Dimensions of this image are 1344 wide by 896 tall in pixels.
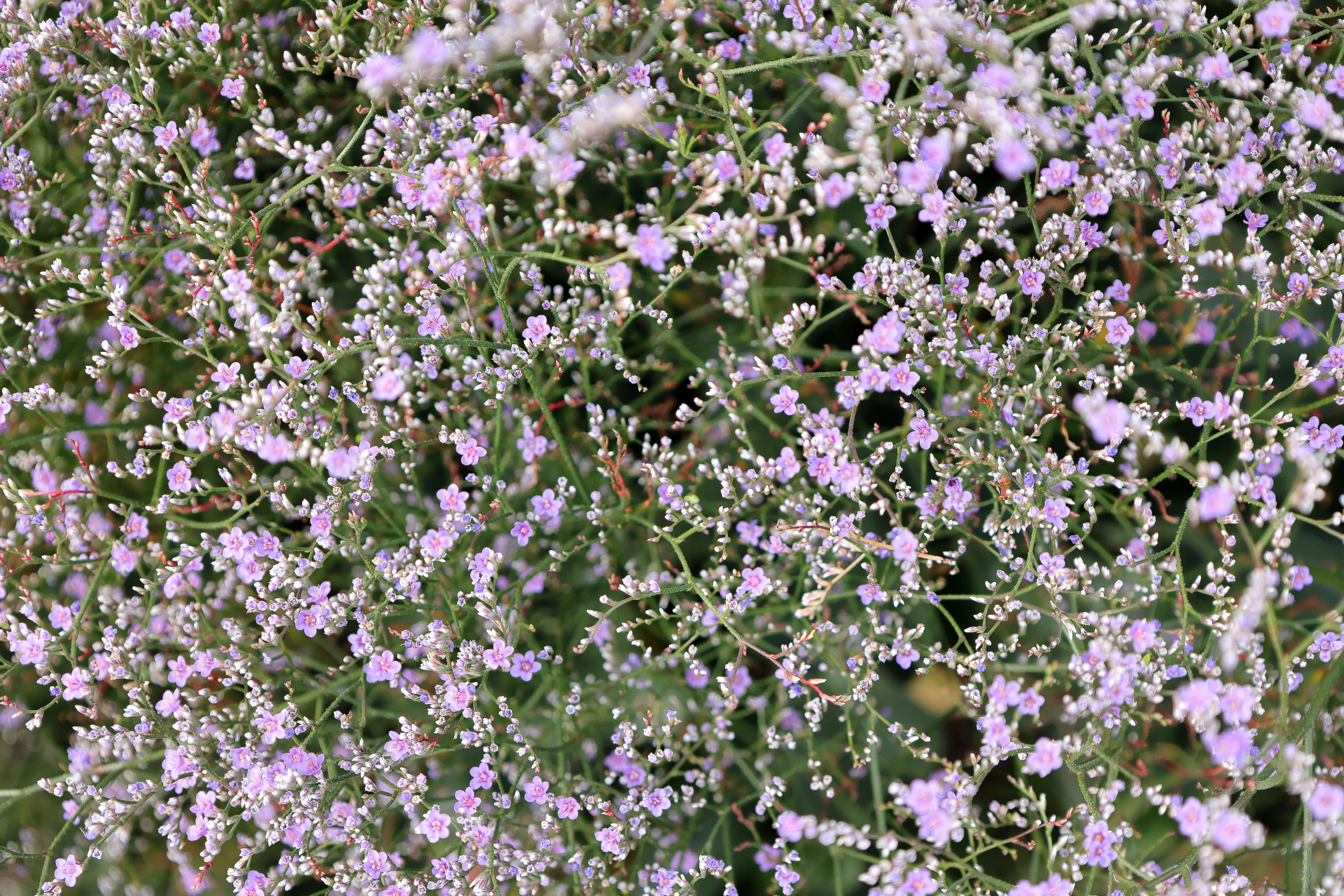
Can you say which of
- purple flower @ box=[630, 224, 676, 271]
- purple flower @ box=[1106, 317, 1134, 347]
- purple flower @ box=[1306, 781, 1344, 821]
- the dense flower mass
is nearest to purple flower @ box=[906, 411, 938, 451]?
the dense flower mass

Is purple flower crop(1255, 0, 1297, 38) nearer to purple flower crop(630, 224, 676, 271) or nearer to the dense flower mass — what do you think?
the dense flower mass

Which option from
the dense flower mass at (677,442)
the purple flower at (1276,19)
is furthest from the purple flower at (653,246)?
the purple flower at (1276,19)

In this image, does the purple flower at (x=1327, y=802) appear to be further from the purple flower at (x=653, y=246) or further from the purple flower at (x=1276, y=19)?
the purple flower at (x=653, y=246)

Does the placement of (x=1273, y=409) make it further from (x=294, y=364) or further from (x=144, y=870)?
(x=144, y=870)

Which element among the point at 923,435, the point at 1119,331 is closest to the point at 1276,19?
the point at 1119,331

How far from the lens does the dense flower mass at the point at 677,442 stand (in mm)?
1933

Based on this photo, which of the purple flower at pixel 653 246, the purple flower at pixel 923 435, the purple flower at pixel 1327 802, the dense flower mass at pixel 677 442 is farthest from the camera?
the purple flower at pixel 923 435

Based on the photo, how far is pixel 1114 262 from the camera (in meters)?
2.73

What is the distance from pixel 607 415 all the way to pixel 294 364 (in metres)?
0.78

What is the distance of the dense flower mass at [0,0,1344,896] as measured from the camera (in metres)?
1.93

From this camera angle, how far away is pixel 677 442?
278 cm

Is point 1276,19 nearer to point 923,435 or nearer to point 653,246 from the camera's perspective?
point 923,435

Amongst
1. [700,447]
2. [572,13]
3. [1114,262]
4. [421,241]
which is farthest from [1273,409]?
[421,241]

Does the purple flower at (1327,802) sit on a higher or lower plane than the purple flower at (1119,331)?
lower
